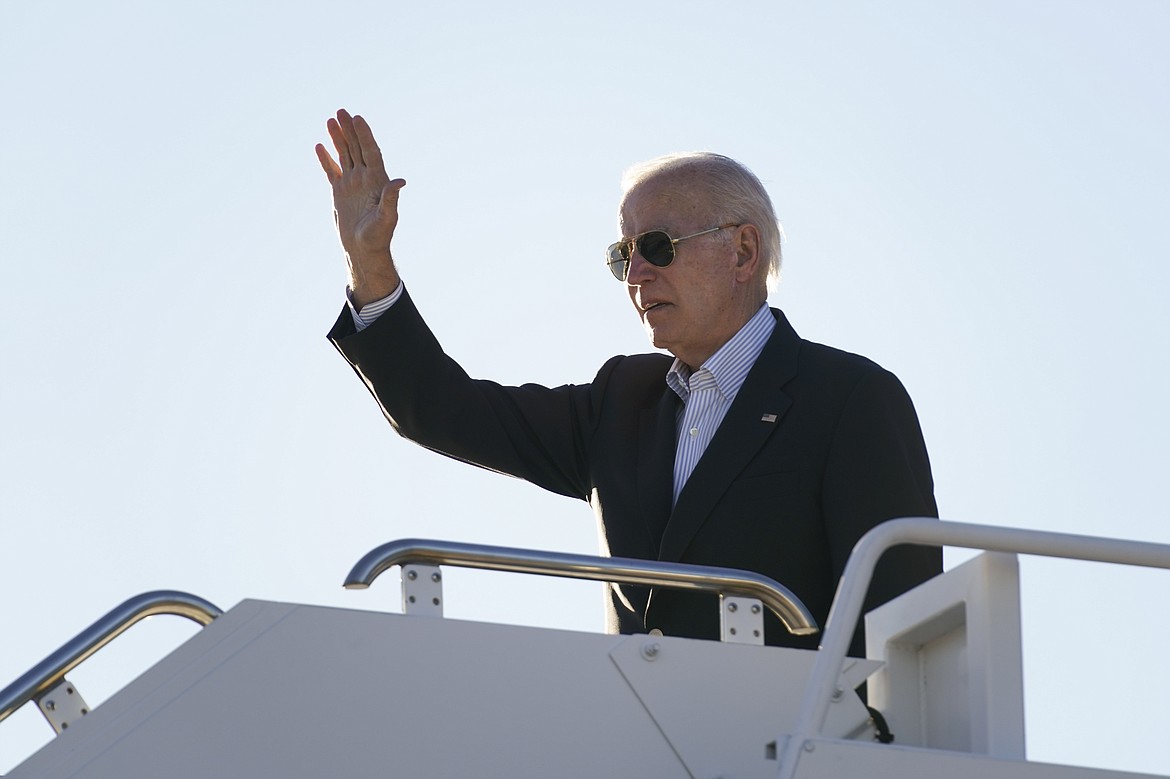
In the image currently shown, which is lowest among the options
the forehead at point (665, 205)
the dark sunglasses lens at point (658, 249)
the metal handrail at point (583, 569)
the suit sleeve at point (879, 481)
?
the metal handrail at point (583, 569)

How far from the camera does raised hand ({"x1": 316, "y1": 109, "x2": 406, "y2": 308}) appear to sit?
546 centimetres

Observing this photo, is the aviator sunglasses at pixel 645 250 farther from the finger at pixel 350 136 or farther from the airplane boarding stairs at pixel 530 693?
the airplane boarding stairs at pixel 530 693

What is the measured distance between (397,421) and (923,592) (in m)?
2.21

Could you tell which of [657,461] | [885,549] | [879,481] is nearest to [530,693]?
[885,549]

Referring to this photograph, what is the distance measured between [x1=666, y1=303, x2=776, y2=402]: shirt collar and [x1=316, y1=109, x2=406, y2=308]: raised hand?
92cm

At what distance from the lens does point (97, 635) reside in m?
3.64

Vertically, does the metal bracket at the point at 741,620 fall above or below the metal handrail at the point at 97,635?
above

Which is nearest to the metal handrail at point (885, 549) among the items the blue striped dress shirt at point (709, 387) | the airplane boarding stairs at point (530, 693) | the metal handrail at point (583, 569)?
the airplane boarding stairs at point (530, 693)

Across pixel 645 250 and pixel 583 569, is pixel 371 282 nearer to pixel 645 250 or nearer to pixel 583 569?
pixel 645 250

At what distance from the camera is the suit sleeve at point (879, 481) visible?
4609mm

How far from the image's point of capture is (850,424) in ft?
16.4

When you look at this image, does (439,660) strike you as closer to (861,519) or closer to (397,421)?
(861,519)

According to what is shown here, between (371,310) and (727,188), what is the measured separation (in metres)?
1.18

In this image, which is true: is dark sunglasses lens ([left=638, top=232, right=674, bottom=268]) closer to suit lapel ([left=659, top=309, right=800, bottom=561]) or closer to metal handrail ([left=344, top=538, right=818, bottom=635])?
suit lapel ([left=659, top=309, right=800, bottom=561])
